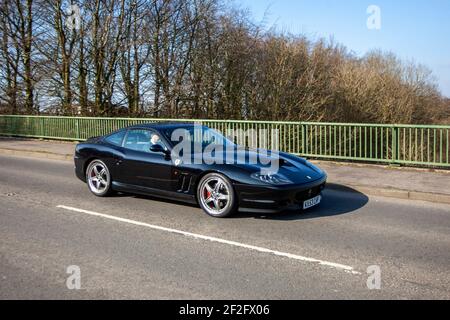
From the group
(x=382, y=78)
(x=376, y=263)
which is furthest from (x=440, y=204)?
(x=382, y=78)

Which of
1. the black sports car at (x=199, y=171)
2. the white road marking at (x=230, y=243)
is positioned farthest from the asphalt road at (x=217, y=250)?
the black sports car at (x=199, y=171)

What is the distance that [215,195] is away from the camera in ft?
22.8

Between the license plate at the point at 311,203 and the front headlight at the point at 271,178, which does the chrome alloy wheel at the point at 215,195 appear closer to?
the front headlight at the point at 271,178

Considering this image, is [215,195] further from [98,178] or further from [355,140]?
[355,140]

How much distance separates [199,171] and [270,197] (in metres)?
1.21

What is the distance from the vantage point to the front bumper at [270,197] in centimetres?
649

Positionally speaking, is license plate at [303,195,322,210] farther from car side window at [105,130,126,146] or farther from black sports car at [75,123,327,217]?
car side window at [105,130,126,146]

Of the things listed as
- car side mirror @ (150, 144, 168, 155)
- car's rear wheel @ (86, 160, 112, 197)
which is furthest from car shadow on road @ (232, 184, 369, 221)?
car's rear wheel @ (86, 160, 112, 197)

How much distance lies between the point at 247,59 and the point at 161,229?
62.6 feet

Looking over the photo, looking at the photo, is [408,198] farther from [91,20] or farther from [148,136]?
[91,20]

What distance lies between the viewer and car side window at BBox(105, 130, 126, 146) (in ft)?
27.4

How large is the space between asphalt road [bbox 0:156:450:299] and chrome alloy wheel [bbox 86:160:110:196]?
310mm

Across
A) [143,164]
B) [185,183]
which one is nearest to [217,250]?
[185,183]

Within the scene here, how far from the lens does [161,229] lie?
6.30m
